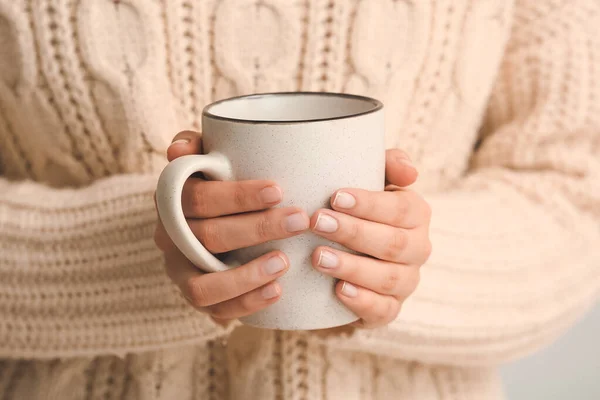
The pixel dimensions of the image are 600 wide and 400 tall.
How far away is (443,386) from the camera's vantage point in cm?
68

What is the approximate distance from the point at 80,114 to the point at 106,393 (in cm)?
31

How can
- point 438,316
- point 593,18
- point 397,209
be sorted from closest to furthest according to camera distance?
1. point 397,209
2. point 438,316
3. point 593,18

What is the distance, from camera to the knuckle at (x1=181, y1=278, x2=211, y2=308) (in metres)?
0.41

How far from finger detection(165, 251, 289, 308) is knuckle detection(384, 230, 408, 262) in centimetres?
8

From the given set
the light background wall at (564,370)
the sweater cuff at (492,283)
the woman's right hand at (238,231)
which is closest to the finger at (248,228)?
the woman's right hand at (238,231)

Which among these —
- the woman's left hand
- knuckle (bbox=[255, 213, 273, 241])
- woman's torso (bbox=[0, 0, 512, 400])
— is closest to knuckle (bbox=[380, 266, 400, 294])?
the woman's left hand

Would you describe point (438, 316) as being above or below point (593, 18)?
below

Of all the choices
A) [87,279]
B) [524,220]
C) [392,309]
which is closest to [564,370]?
[524,220]

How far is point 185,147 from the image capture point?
1.44ft

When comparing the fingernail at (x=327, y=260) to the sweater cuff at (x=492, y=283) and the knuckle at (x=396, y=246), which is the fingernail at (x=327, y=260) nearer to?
the knuckle at (x=396, y=246)

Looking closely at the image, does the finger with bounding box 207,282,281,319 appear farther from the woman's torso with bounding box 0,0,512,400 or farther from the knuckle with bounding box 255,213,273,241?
the woman's torso with bounding box 0,0,512,400

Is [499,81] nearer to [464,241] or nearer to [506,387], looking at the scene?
[464,241]

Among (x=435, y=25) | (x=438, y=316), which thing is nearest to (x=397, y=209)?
(x=438, y=316)

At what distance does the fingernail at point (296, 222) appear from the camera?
0.37 meters
